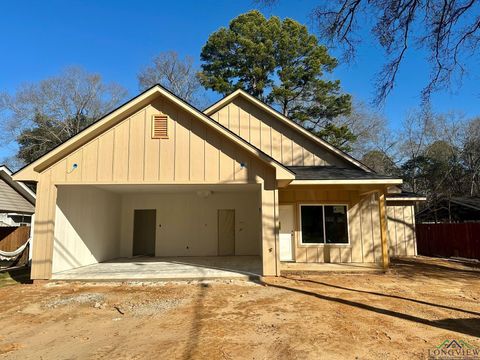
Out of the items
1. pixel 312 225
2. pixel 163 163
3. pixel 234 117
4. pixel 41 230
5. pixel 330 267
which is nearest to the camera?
pixel 41 230

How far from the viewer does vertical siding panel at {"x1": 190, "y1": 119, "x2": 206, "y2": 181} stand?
8.81m

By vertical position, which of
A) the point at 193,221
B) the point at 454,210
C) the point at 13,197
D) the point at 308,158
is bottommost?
the point at 193,221

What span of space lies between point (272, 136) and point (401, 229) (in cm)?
831

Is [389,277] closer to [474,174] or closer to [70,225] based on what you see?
[70,225]

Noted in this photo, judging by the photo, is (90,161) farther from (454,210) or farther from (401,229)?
(454,210)

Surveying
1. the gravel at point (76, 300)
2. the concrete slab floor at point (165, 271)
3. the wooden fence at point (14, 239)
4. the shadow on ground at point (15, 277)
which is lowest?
the gravel at point (76, 300)

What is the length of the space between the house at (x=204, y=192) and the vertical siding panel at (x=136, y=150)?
0.03m

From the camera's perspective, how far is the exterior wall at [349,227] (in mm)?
11117

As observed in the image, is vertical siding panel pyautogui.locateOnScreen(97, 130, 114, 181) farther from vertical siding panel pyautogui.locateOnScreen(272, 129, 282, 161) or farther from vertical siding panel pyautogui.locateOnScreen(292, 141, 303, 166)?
vertical siding panel pyautogui.locateOnScreen(292, 141, 303, 166)

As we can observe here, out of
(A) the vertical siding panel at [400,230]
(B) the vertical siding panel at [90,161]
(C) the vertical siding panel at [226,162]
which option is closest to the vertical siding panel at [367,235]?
(C) the vertical siding panel at [226,162]

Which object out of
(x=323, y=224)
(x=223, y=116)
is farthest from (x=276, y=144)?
(x=323, y=224)

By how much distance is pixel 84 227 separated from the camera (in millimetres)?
10953

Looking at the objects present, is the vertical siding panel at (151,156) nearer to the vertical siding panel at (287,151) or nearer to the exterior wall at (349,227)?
the exterior wall at (349,227)

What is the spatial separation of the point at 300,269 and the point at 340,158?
14.6 feet
